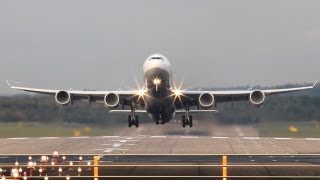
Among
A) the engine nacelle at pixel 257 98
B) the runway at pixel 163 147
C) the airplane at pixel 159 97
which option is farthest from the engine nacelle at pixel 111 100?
the engine nacelle at pixel 257 98

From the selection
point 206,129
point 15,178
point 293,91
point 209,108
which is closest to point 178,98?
point 209,108

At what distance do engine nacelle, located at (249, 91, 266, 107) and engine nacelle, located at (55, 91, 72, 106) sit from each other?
1500 cm

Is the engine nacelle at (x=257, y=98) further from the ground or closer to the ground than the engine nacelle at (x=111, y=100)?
further from the ground

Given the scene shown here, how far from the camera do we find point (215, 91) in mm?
45719

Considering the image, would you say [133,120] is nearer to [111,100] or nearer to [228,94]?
[111,100]

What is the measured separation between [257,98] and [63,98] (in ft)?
52.4

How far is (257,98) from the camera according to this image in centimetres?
4600

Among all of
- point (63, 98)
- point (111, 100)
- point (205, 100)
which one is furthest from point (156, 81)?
point (63, 98)

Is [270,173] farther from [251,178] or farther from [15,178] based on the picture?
[15,178]

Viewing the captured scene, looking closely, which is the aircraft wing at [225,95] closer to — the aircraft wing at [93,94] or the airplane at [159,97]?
the airplane at [159,97]

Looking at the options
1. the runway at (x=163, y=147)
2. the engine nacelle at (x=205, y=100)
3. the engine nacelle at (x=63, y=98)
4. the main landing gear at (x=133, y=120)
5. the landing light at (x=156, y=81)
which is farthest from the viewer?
the main landing gear at (x=133, y=120)

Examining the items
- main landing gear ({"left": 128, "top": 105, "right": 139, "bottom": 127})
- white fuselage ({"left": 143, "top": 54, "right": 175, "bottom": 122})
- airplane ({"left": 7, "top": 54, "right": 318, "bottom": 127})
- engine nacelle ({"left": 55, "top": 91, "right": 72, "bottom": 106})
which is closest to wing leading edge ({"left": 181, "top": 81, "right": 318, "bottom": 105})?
airplane ({"left": 7, "top": 54, "right": 318, "bottom": 127})

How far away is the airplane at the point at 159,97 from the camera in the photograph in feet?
128

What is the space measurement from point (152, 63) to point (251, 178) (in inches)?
811
